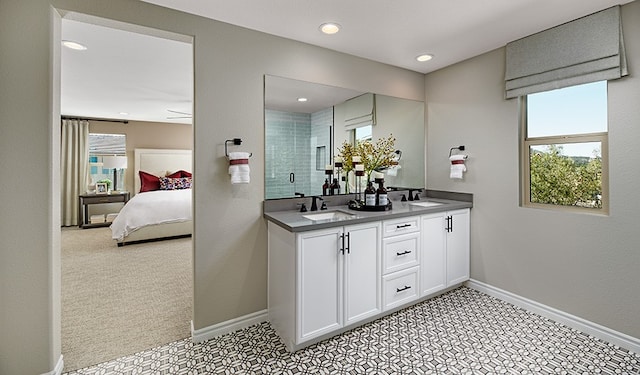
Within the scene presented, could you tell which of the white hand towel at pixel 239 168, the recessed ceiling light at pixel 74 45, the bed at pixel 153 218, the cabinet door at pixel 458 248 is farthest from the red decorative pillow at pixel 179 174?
the cabinet door at pixel 458 248

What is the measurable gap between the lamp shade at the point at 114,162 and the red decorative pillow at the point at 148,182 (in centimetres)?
39

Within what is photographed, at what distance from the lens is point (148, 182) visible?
643cm

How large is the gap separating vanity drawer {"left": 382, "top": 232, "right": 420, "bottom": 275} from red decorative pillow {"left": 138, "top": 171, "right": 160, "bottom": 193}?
587 cm

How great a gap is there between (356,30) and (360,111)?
2.64ft

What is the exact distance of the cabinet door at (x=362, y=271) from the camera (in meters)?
2.17

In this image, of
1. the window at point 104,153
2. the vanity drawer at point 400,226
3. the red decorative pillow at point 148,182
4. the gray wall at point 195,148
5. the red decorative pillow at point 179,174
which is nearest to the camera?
the gray wall at point 195,148

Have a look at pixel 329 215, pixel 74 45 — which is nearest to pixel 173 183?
pixel 74 45

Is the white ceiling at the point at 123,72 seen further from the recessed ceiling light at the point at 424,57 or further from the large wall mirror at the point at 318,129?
the recessed ceiling light at the point at 424,57

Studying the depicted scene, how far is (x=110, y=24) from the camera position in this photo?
193 cm

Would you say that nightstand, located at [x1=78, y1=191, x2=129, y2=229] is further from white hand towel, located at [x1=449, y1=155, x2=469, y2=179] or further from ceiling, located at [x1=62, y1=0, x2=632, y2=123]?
white hand towel, located at [x1=449, y1=155, x2=469, y2=179]

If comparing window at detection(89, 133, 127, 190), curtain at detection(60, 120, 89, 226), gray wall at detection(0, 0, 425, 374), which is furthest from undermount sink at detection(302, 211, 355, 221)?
curtain at detection(60, 120, 89, 226)

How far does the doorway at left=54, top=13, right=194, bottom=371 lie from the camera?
2168mm

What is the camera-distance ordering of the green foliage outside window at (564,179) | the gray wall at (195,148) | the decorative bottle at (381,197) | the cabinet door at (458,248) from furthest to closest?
Answer: the cabinet door at (458,248) < the decorative bottle at (381,197) < the green foliage outside window at (564,179) < the gray wall at (195,148)

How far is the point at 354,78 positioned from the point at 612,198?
2284 millimetres
